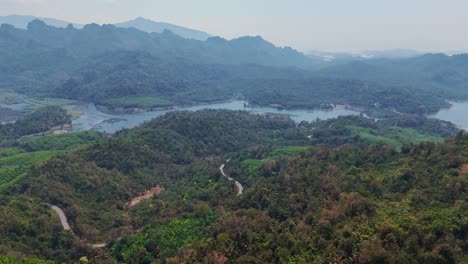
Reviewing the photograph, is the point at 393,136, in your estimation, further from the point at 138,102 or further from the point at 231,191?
the point at 138,102

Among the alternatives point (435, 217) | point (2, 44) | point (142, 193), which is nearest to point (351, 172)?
point (435, 217)

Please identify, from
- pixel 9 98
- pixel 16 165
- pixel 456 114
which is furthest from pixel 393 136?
pixel 9 98

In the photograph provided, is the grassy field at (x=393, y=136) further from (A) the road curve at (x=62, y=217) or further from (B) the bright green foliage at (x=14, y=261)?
(B) the bright green foliage at (x=14, y=261)

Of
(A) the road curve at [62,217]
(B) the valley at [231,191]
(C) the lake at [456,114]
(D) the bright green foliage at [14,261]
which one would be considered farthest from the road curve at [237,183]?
(C) the lake at [456,114]

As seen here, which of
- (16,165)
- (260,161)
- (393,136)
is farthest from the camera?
(393,136)

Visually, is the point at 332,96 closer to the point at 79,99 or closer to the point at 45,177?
the point at 79,99

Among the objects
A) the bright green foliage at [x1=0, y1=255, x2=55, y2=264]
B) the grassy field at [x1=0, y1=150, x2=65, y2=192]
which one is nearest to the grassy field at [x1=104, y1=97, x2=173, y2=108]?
the grassy field at [x1=0, y1=150, x2=65, y2=192]

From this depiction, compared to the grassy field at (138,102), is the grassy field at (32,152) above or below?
above
